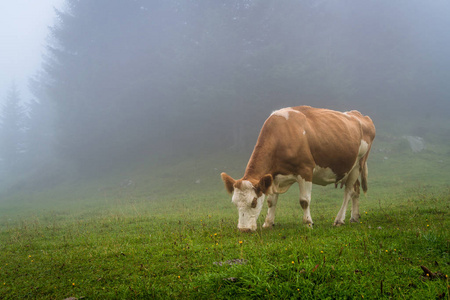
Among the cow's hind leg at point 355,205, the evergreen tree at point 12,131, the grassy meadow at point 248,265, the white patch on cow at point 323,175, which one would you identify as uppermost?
the evergreen tree at point 12,131

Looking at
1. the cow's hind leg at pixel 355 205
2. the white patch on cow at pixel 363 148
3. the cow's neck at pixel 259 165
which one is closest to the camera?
the cow's neck at pixel 259 165

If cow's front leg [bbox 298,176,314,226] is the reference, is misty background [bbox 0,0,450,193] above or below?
above

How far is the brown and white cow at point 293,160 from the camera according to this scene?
7508 mm

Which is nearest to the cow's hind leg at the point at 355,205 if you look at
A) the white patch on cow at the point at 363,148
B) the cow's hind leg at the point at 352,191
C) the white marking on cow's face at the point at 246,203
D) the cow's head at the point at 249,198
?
the cow's hind leg at the point at 352,191

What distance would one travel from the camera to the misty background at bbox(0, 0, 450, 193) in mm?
34094

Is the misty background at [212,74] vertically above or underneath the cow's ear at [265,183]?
above

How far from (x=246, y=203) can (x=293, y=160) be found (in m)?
1.72

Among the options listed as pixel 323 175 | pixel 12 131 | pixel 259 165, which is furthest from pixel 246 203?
pixel 12 131

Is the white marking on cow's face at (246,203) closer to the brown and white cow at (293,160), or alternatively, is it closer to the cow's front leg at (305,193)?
the brown and white cow at (293,160)

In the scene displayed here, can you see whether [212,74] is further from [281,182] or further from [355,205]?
[281,182]

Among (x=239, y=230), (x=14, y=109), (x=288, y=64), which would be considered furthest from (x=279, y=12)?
(x=14, y=109)

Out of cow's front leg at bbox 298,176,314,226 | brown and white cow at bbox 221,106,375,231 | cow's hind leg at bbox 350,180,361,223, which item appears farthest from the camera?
cow's hind leg at bbox 350,180,361,223

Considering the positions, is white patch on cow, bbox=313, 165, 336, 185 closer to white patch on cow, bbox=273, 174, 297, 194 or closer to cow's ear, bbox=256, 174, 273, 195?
white patch on cow, bbox=273, 174, 297, 194

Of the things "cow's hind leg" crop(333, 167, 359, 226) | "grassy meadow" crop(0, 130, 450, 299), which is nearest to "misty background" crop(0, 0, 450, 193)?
"cow's hind leg" crop(333, 167, 359, 226)
